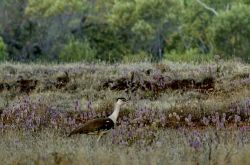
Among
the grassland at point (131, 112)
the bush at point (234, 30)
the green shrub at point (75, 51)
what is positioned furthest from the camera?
the bush at point (234, 30)

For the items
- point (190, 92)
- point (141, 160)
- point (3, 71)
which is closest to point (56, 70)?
point (3, 71)

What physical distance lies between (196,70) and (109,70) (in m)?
2.09

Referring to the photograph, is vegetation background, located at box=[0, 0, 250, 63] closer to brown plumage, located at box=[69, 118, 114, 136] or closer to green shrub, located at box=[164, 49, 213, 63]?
green shrub, located at box=[164, 49, 213, 63]

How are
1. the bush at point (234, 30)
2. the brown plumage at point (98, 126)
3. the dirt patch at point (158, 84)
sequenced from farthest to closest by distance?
the bush at point (234, 30) → the dirt patch at point (158, 84) → the brown plumage at point (98, 126)

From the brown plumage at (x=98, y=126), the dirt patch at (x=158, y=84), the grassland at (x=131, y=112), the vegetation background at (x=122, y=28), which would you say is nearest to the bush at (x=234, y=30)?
the vegetation background at (x=122, y=28)

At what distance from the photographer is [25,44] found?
51.7m

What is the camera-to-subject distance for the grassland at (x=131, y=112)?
667 cm

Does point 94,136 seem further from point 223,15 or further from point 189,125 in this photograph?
point 223,15

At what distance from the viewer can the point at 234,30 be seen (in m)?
52.8

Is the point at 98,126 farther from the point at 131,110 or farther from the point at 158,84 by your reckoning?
the point at 158,84

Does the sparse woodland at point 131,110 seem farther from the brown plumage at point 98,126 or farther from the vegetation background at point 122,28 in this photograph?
the vegetation background at point 122,28

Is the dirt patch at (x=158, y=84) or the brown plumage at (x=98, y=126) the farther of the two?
the dirt patch at (x=158, y=84)

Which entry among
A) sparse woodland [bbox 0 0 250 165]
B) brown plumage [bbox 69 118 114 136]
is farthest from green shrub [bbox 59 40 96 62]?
brown plumage [bbox 69 118 114 136]

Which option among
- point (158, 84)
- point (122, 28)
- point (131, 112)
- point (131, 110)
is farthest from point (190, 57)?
point (122, 28)
